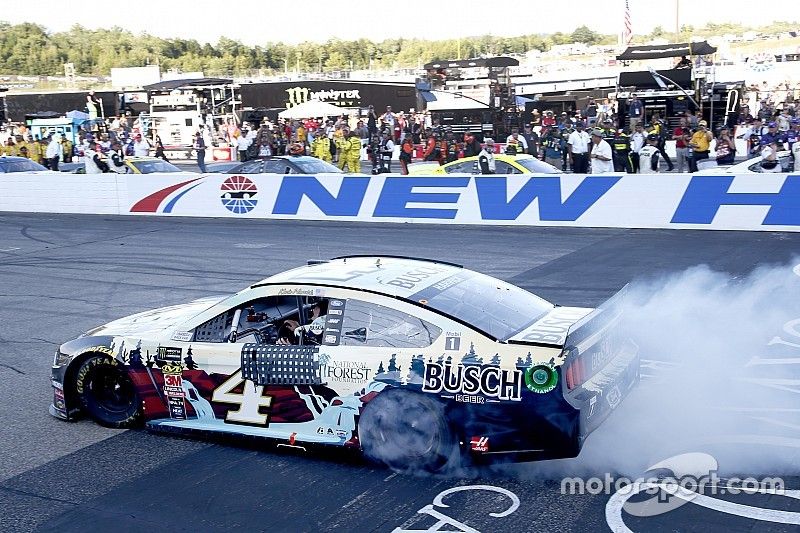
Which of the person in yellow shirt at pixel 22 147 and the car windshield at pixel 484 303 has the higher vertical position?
the car windshield at pixel 484 303

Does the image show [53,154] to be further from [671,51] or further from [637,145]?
[671,51]

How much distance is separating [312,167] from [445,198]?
371 cm

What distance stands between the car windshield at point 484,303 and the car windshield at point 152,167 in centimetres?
1760

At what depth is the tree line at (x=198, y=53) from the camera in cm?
10456

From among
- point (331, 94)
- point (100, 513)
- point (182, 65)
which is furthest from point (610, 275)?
point (182, 65)

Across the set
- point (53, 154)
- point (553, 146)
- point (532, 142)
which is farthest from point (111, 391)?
point (53, 154)

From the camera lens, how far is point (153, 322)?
7.15 m

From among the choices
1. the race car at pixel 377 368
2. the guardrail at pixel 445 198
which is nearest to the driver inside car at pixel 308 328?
the race car at pixel 377 368

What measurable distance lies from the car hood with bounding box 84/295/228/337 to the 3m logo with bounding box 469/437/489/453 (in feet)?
7.80

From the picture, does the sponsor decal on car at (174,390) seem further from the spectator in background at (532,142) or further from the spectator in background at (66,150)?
the spectator in background at (66,150)

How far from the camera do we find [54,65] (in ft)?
343

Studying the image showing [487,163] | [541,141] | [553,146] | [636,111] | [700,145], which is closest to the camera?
[487,163]

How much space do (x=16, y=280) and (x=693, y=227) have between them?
36.1 feet

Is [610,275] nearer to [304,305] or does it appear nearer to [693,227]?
[693,227]
